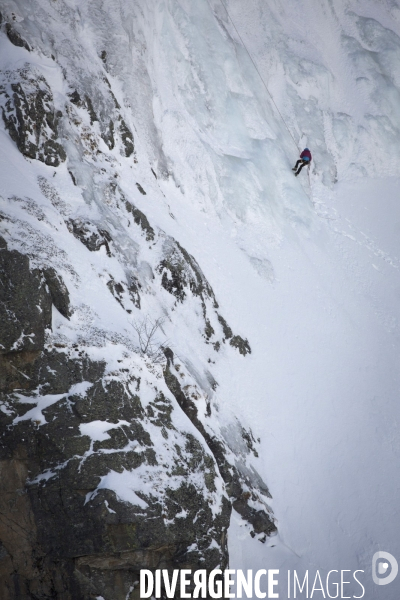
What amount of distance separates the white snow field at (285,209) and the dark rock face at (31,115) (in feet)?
1.43

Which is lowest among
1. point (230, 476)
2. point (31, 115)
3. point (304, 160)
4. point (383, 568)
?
point (383, 568)

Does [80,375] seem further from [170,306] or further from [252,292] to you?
[252,292]

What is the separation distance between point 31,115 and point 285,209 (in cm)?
1524

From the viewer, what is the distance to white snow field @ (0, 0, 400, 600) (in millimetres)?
16500

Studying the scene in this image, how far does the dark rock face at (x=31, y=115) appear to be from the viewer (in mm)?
15156

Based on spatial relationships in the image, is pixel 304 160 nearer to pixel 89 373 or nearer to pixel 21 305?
pixel 89 373

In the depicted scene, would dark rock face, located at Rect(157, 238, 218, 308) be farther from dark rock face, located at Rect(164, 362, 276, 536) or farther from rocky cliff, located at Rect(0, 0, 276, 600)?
dark rock face, located at Rect(164, 362, 276, 536)

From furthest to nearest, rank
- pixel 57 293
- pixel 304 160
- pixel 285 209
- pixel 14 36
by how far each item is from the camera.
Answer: pixel 285 209 < pixel 304 160 < pixel 14 36 < pixel 57 293

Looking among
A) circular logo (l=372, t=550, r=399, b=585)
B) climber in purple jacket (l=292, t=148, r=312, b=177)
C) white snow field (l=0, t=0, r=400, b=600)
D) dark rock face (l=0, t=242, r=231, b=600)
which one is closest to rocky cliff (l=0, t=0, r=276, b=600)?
dark rock face (l=0, t=242, r=231, b=600)

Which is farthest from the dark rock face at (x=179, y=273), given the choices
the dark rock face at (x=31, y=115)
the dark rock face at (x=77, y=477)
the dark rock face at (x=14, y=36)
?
the dark rock face at (x=14, y=36)

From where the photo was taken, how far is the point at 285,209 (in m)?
26.6

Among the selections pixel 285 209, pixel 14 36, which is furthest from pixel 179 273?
pixel 285 209

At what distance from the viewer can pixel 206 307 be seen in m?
18.5

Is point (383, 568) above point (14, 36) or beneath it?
beneath
